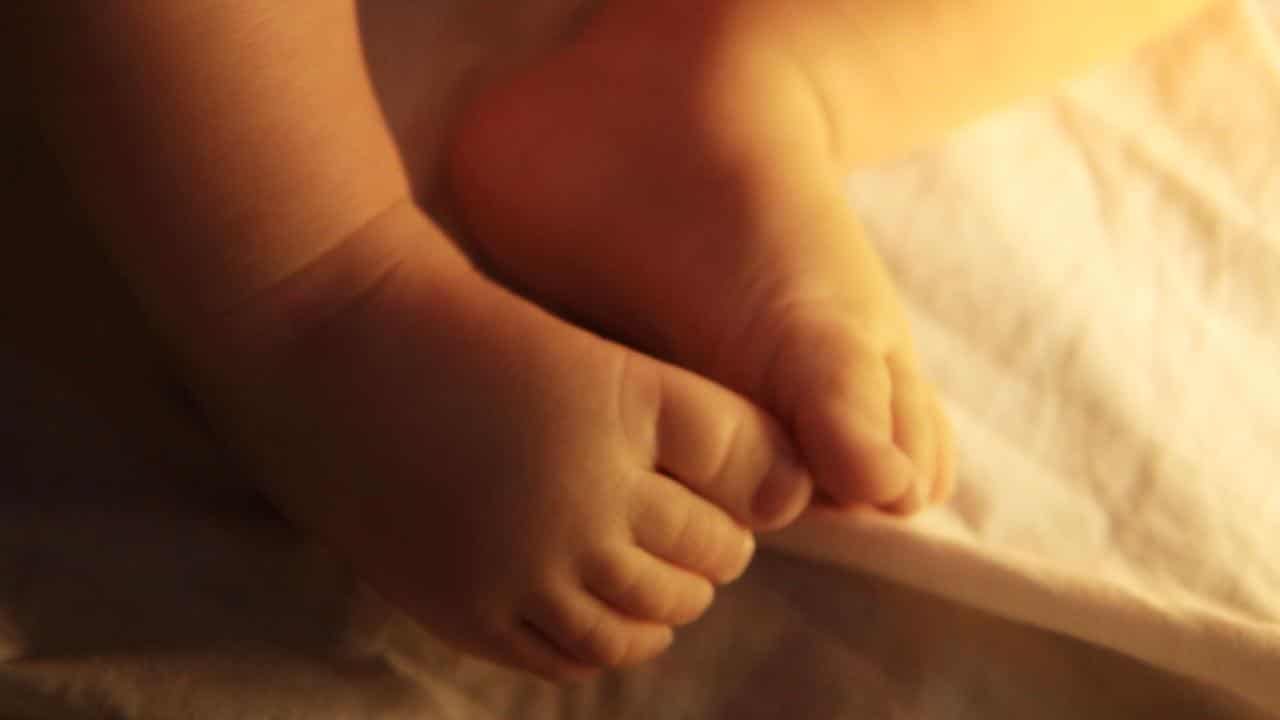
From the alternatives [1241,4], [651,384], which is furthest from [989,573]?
[1241,4]

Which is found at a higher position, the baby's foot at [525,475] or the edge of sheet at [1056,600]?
the baby's foot at [525,475]

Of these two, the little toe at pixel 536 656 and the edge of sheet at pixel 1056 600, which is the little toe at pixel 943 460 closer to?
the edge of sheet at pixel 1056 600

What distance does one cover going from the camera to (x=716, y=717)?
402 millimetres

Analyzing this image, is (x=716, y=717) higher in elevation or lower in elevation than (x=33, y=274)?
lower

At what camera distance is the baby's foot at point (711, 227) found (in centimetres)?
39

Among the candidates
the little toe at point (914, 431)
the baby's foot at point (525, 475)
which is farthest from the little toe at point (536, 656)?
the little toe at point (914, 431)

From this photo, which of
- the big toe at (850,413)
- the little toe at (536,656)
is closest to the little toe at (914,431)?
the big toe at (850,413)

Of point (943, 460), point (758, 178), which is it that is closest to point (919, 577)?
point (943, 460)

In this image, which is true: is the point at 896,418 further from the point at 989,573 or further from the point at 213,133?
the point at 213,133

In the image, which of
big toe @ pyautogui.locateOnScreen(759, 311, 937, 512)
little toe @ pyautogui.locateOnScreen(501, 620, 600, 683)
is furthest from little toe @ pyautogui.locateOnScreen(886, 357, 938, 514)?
little toe @ pyautogui.locateOnScreen(501, 620, 600, 683)

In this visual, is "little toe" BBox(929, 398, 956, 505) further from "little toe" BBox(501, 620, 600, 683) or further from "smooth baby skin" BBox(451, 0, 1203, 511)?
"little toe" BBox(501, 620, 600, 683)

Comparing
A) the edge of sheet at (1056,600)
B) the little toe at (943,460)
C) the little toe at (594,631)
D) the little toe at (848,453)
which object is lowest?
the edge of sheet at (1056,600)

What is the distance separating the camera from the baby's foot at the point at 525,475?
367mm

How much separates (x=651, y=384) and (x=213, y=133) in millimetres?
159
